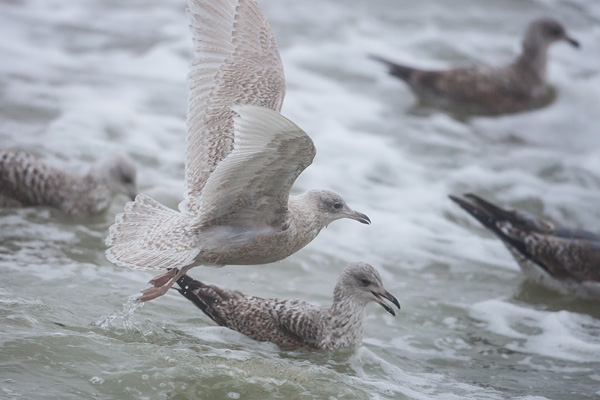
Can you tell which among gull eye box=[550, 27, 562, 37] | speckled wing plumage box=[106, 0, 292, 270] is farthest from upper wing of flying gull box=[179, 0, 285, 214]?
gull eye box=[550, 27, 562, 37]

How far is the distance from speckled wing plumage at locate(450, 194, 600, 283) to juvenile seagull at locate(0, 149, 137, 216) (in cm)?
296

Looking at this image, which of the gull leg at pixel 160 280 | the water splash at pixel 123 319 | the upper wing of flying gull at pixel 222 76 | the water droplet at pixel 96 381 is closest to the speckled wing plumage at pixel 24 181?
the upper wing of flying gull at pixel 222 76

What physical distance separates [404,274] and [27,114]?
4.28 meters

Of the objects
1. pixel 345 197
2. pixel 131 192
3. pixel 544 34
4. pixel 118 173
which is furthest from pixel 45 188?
pixel 544 34

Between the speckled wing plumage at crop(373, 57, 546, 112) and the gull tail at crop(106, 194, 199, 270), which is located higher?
the speckled wing plumage at crop(373, 57, 546, 112)

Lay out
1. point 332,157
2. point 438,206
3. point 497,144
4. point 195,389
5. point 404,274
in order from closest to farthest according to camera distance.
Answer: point 195,389 < point 404,274 < point 438,206 < point 332,157 < point 497,144

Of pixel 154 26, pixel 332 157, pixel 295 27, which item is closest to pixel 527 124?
pixel 332 157

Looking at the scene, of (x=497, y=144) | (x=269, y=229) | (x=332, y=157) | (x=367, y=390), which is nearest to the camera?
(x=367, y=390)

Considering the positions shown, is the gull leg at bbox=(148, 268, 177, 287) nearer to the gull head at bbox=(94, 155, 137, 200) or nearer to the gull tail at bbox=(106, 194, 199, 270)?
the gull tail at bbox=(106, 194, 199, 270)

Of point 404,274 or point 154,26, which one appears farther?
point 154,26

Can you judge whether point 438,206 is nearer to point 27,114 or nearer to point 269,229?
point 269,229

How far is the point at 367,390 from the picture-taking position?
15.2ft

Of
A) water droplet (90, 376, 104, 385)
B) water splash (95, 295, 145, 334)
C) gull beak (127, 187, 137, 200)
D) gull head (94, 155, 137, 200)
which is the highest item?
gull head (94, 155, 137, 200)

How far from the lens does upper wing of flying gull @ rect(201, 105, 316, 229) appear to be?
13.2 ft
